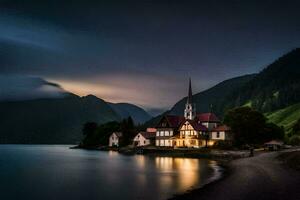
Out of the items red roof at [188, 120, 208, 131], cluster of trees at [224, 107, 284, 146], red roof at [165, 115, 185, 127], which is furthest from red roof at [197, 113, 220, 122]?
cluster of trees at [224, 107, 284, 146]

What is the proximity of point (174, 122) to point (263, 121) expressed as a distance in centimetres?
3819


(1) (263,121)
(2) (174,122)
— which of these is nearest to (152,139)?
(2) (174,122)

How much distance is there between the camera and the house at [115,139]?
584 ft

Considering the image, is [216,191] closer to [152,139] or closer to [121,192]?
[121,192]

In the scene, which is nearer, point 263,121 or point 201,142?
point 263,121

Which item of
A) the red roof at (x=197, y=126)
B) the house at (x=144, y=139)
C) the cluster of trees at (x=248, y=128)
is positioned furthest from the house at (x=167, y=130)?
the cluster of trees at (x=248, y=128)

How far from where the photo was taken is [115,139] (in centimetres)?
18275

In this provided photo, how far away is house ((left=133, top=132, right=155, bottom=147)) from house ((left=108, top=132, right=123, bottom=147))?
20.2 metres

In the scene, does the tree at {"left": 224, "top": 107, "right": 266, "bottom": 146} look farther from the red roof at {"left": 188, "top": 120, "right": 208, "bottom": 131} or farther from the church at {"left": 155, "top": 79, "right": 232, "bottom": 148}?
the red roof at {"left": 188, "top": 120, "right": 208, "bottom": 131}

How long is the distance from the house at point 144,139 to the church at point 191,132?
707 cm

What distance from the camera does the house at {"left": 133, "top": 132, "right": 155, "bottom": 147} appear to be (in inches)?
6009

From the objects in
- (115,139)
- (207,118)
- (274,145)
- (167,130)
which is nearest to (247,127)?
(274,145)

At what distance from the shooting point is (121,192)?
41.3 m

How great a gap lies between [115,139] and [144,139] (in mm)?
33240
